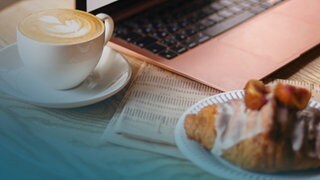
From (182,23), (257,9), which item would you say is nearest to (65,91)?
(182,23)

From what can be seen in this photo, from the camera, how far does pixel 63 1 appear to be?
932 millimetres

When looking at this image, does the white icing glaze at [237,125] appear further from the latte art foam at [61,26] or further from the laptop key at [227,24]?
the laptop key at [227,24]

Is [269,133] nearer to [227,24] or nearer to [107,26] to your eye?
[107,26]

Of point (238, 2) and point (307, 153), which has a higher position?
point (307, 153)

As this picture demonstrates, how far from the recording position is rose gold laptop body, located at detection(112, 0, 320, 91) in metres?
0.72

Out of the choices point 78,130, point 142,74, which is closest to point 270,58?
point 142,74

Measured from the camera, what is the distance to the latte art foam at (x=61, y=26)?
0.64m

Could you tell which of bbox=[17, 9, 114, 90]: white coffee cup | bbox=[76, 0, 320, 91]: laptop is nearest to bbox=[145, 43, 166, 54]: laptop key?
bbox=[76, 0, 320, 91]: laptop

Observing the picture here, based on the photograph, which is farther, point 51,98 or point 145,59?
point 145,59

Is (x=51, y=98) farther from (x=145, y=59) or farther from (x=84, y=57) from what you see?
(x=145, y=59)

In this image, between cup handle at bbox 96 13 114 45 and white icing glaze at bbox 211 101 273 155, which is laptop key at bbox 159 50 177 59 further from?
white icing glaze at bbox 211 101 273 155

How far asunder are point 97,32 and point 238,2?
0.38m

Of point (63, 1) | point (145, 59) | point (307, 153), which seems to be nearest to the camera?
point (307, 153)

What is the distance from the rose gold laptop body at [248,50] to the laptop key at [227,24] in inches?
0.5
